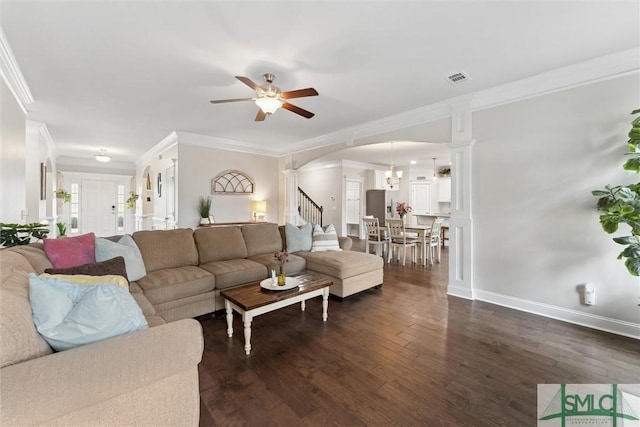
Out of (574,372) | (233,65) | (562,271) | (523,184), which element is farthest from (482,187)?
(233,65)

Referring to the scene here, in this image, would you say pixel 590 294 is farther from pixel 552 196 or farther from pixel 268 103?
pixel 268 103

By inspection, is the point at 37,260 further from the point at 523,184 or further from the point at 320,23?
the point at 523,184

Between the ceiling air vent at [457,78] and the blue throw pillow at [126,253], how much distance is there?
391 centimetres

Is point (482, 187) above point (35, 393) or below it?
above

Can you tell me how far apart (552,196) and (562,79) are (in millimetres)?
1263

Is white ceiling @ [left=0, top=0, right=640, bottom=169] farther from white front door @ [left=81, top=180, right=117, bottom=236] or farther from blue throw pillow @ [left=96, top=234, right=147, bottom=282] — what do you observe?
white front door @ [left=81, top=180, right=117, bottom=236]

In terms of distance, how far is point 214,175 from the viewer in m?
5.84

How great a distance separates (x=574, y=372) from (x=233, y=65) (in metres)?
4.01

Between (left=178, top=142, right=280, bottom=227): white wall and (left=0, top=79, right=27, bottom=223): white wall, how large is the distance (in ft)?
7.15

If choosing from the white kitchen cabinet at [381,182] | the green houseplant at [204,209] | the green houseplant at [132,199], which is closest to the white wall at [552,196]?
the green houseplant at [204,209]

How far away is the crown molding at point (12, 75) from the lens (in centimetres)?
250

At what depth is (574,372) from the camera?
2.06 meters

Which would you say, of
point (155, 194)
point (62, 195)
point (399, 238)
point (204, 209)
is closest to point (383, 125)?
point (399, 238)

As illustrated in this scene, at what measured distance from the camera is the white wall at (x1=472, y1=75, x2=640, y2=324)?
268cm
